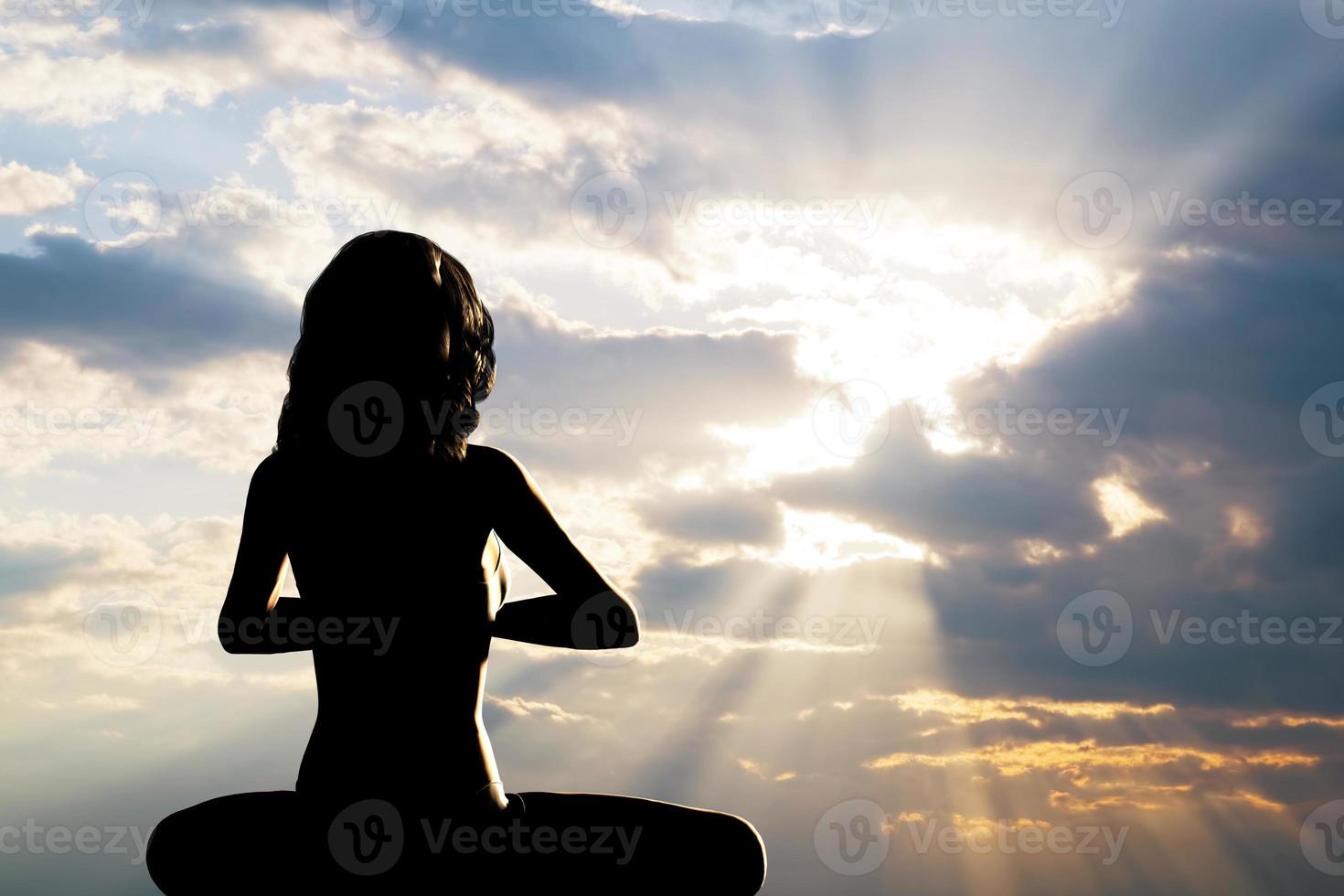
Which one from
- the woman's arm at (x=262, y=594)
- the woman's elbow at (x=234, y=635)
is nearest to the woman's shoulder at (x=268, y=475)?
the woman's arm at (x=262, y=594)

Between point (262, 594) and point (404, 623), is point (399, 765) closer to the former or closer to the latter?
point (404, 623)

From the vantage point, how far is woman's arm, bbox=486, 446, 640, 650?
4.91 m

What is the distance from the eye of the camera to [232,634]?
16.5 ft

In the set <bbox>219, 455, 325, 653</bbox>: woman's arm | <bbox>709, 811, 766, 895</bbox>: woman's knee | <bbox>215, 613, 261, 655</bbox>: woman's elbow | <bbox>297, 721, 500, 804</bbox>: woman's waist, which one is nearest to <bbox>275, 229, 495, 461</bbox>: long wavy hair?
<bbox>219, 455, 325, 653</bbox>: woman's arm

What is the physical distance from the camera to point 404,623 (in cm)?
495

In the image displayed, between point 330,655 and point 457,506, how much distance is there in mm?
796

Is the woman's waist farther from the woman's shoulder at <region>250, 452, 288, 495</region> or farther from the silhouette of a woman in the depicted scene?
the woman's shoulder at <region>250, 452, 288, 495</region>

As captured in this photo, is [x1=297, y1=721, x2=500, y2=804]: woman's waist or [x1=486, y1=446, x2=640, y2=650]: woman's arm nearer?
[x1=297, y1=721, x2=500, y2=804]: woman's waist

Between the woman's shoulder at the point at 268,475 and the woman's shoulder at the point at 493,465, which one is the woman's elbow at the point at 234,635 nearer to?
the woman's shoulder at the point at 268,475

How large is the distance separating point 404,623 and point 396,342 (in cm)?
118

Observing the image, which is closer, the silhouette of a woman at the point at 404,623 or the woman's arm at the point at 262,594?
the silhouette of a woman at the point at 404,623

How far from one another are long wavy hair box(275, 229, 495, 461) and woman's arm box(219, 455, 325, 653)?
0.29 metres

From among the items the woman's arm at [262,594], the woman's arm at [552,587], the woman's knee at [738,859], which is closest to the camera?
the woman's knee at [738,859]

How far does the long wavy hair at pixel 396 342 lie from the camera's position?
5121mm
